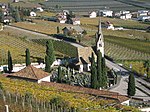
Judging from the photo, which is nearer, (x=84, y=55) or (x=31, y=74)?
(x=31, y=74)

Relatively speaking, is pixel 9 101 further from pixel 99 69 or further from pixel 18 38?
pixel 18 38

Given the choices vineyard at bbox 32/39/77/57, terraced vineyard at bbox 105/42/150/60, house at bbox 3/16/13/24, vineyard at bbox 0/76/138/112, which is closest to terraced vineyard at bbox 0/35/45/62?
vineyard at bbox 32/39/77/57

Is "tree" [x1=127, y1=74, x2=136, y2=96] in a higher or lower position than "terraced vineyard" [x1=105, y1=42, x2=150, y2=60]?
higher

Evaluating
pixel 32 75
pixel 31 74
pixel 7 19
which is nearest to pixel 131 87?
pixel 32 75

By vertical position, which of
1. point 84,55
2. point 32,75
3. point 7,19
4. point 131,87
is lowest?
point 7,19

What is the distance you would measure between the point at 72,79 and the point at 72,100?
781 inches

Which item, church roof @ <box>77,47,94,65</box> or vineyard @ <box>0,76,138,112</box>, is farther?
church roof @ <box>77,47,94,65</box>

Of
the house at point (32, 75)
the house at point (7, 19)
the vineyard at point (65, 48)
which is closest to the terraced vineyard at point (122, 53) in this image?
the vineyard at point (65, 48)

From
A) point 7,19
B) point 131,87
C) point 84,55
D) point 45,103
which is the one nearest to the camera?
point 45,103

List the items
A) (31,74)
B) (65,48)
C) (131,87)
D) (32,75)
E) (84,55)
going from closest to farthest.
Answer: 1. (131,87)
2. (32,75)
3. (31,74)
4. (84,55)
5. (65,48)

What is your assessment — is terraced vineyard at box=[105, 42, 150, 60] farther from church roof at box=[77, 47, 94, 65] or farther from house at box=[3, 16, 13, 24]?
house at box=[3, 16, 13, 24]

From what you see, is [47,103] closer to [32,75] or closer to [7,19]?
[32,75]

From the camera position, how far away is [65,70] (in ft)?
213

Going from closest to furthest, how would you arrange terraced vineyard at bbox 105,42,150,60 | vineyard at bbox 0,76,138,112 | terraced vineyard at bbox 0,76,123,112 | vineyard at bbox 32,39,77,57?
vineyard at bbox 0,76,138,112 → terraced vineyard at bbox 0,76,123,112 → vineyard at bbox 32,39,77,57 → terraced vineyard at bbox 105,42,150,60
